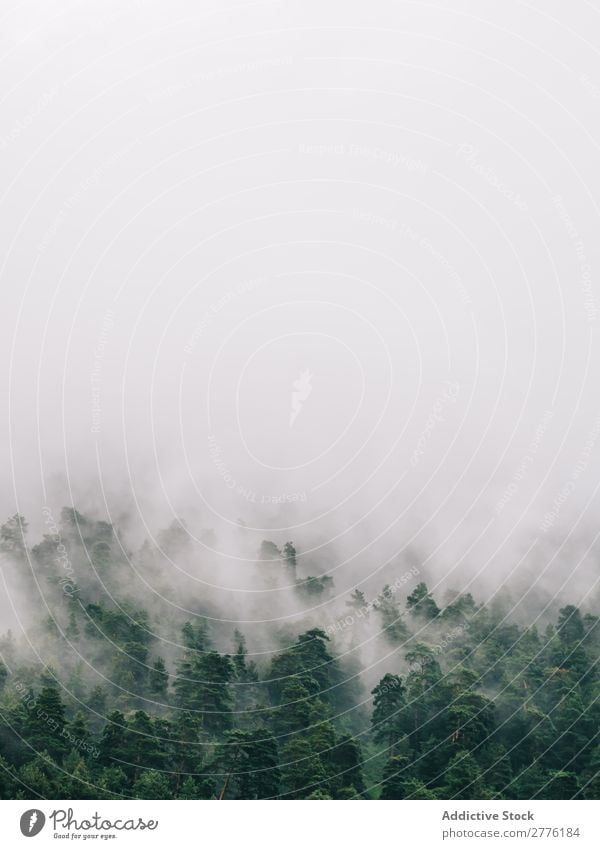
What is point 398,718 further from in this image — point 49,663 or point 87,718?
point 49,663

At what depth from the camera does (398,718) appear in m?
70.9

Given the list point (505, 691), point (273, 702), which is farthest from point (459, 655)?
point (273, 702)

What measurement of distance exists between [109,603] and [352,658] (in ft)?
70.0

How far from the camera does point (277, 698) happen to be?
242 feet
